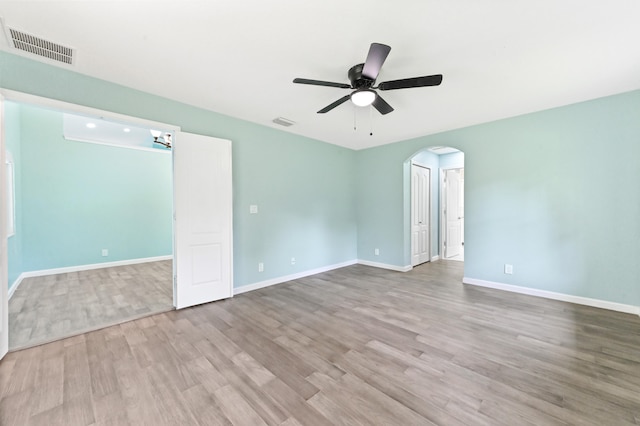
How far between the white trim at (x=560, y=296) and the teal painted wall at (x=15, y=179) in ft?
24.2

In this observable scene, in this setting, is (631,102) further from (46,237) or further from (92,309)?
(46,237)

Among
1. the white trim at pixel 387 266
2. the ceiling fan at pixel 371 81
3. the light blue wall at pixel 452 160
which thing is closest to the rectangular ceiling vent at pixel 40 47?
the ceiling fan at pixel 371 81

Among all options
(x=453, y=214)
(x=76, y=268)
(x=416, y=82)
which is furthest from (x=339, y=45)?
(x=76, y=268)

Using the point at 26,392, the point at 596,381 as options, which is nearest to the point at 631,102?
the point at 596,381

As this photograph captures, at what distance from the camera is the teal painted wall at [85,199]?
4566 millimetres

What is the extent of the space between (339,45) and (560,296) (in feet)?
14.1

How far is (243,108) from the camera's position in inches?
134

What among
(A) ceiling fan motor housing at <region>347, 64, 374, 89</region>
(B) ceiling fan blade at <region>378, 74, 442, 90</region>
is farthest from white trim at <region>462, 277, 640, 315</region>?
(A) ceiling fan motor housing at <region>347, 64, 374, 89</region>

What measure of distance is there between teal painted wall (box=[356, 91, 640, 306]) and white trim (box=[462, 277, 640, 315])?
59mm

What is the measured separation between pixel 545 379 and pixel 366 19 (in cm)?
299

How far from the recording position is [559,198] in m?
3.39

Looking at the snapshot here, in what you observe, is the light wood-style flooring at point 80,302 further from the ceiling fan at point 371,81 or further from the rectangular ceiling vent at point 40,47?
the ceiling fan at point 371,81

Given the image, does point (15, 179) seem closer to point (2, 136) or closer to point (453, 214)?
point (2, 136)

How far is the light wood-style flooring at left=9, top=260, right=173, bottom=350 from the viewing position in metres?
2.58
